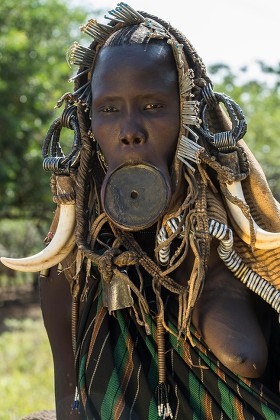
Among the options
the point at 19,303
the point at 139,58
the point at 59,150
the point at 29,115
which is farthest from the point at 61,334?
the point at 19,303

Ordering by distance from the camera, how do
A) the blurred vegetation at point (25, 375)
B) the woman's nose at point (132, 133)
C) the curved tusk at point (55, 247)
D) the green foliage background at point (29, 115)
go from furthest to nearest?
the green foliage background at point (29, 115) < the blurred vegetation at point (25, 375) < the curved tusk at point (55, 247) < the woman's nose at point (132, 133)

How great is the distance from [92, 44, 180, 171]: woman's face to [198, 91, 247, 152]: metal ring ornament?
12 centimetres

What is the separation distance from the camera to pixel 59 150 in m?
2.61

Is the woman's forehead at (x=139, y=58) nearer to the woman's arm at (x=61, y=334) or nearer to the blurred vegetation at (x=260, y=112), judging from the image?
the woman's arm at (x=61, y=334)

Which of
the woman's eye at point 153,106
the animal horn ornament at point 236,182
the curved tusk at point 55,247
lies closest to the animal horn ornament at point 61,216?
the curved tusk at point 55,247

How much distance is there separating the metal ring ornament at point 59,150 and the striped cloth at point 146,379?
41 cm

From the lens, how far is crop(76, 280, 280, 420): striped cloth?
2.28 meters

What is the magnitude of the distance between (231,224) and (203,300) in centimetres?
25

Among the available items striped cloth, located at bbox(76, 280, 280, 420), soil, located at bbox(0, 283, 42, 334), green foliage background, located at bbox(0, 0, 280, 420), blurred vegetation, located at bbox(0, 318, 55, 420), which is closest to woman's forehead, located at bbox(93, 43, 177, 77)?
striped cloth, located at bbox(76, 280, 280, 420)

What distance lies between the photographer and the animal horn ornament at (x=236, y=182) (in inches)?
91.8

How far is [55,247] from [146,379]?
488 millimetres

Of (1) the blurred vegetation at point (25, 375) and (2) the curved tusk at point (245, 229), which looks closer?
(2) the curved tusk at point (245, 229)

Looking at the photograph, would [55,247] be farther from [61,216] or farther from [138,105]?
[138,105]

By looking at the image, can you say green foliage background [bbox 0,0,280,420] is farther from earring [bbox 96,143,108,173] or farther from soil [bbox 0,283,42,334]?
earring [bbox 96,143,108,173]
